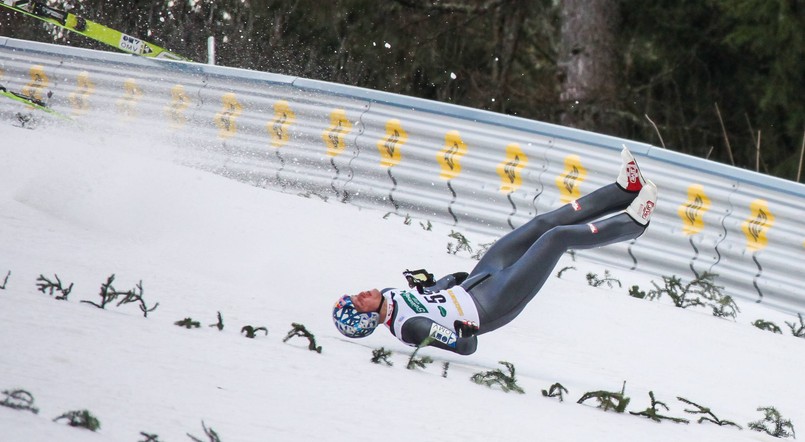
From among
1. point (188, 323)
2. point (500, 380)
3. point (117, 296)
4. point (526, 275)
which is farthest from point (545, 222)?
point (117, 296)

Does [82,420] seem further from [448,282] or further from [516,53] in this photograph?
[516,53]

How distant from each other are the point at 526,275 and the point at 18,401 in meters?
2.89

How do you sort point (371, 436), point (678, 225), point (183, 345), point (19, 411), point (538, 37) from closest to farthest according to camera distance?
point (19, 411)
point (371, 436)
point (183, 345)
point (678, 225)
point (538, 37)

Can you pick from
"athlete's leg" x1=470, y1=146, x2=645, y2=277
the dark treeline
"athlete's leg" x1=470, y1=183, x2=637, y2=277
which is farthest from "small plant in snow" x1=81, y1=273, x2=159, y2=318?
the dark treeline

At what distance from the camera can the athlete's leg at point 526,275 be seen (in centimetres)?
573

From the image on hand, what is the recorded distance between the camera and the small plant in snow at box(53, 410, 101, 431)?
3.36 meters

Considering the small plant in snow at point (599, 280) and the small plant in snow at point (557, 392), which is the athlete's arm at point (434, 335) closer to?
the small plant in snow at point (557, 392)

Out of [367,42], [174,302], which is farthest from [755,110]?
[174,302]

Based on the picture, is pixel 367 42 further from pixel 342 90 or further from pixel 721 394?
pixel 721 394

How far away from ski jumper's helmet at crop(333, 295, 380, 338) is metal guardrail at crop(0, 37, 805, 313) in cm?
388

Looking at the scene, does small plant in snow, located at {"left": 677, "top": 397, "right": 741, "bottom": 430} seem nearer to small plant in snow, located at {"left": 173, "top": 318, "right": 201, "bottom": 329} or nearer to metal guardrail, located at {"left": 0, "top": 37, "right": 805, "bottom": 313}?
small plant in snow, located at {"left": 173, "top": 318, "right": 201, "bottom": 329}

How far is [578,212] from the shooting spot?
6.37 metres

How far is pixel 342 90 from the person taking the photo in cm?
1028

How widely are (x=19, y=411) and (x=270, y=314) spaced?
8.30ft
